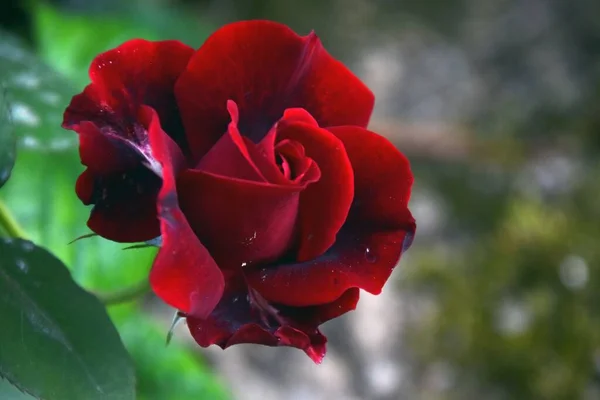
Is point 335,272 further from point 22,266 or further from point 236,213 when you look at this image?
point 22,266

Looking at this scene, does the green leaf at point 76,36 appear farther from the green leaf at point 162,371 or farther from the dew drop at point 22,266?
the dew drop at point 22,266

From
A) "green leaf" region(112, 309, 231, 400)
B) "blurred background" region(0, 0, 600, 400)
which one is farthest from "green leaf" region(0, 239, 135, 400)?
"green leaf" region(112, 309, 231, 400)

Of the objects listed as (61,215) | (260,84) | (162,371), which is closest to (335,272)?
(260,84)

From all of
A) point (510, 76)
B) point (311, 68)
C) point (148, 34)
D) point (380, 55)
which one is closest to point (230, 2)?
point (380, 55)

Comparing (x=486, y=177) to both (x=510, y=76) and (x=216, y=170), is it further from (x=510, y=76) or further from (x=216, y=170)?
(x=216, y=170)

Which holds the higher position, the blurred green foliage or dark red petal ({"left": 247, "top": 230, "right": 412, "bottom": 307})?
dark red petal ({"left": 247, "top": 230, "right": 412, "bottom": 307})

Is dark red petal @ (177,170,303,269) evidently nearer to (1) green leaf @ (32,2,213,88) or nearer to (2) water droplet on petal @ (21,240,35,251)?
(2) water droplet on petal @ (21,240,35,251)

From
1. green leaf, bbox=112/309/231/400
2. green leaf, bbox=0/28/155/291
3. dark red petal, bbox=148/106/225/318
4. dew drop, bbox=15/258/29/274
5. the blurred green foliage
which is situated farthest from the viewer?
green leaf, bbox=112/309/231/400

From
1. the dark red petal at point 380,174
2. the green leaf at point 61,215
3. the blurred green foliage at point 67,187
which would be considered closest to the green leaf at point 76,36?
the blurred green foliage at point 67,187
